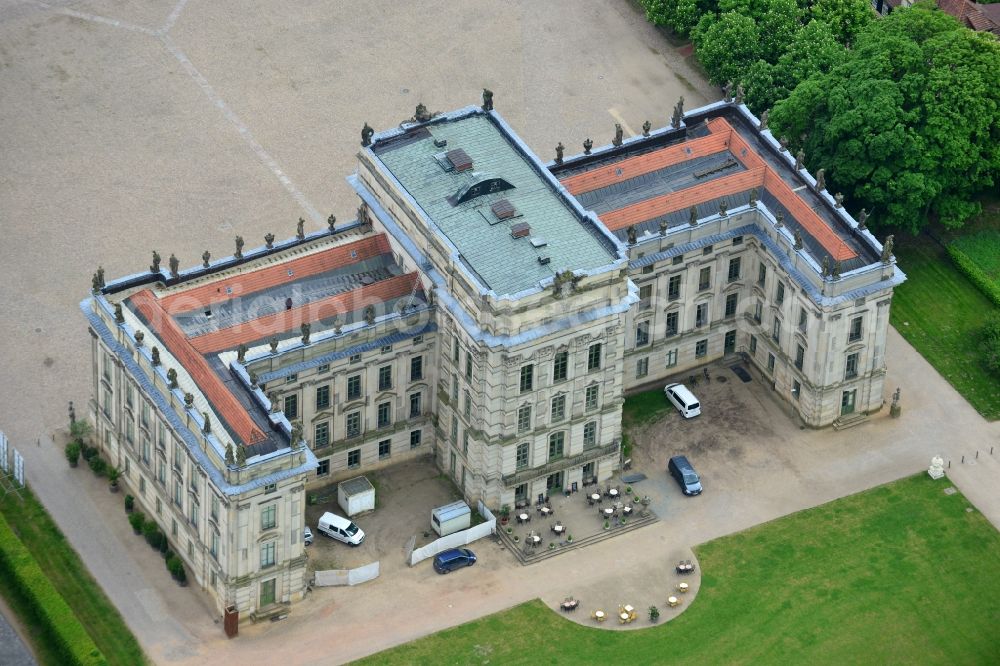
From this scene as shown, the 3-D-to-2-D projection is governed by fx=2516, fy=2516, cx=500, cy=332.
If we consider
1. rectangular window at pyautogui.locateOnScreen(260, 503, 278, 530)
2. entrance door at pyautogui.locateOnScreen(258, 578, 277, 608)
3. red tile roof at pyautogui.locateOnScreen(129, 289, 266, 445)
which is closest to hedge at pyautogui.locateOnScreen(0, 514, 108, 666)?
entrance door at pyautogui.locateOnScreen(258, 578, 277, 608)

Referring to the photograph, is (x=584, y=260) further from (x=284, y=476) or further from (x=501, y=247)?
(x=284, y=476)

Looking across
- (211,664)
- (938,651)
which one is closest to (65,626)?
(211,664)

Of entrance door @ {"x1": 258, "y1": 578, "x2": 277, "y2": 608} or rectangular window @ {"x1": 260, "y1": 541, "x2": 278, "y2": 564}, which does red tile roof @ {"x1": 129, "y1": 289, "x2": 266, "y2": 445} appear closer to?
rectangular window @ {"x1": 260, "y1": 541, "x2": 278, "y2": 564}

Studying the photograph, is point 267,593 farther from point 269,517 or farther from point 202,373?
point 202,373

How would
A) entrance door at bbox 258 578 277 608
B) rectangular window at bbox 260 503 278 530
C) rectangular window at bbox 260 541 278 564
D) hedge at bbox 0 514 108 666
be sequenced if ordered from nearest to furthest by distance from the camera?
rectangular window at bbox 260 503 278 530
hedge at bbox 0 514 108 666
rectangular window at bbox 260 541 278 564
entrance door at bbox 258 578 277 608

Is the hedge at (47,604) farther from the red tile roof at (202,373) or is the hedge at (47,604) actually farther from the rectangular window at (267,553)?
the red tile roof at (202,373)

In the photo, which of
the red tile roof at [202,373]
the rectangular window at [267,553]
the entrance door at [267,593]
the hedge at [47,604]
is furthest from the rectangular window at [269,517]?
the hedge at [47,604]
